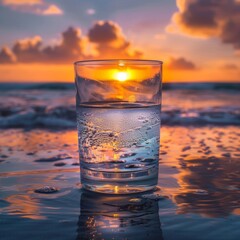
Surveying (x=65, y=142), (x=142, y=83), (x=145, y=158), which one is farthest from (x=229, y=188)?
(x=65, y=142)

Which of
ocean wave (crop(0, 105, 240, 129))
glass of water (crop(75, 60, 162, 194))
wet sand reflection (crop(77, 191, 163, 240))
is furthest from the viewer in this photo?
ocean wave (crop(0, 105, 240, 129))

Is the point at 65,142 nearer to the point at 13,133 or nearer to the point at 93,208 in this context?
the point at 13,133

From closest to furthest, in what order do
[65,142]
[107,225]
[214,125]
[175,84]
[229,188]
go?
[107,225] < [229,188] < [65,142] < [214,125] < [175,84]

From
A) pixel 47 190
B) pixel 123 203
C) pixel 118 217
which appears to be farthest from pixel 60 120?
pixel 118 217

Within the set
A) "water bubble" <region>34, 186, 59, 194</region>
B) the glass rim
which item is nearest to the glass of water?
the glass rim

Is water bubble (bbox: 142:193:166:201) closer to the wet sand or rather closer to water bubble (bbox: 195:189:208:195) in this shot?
the wet sand

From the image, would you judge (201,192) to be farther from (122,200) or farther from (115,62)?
(115,62)
